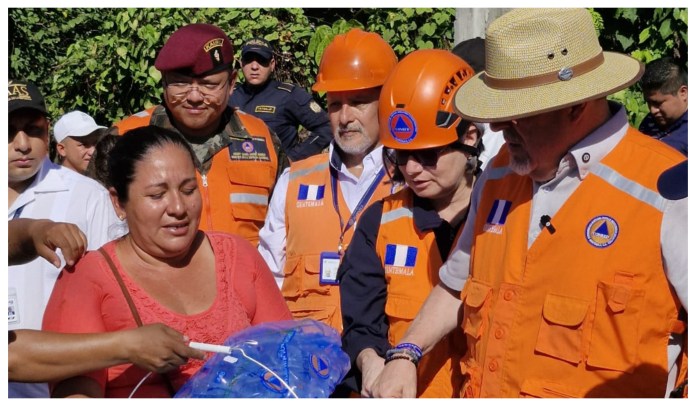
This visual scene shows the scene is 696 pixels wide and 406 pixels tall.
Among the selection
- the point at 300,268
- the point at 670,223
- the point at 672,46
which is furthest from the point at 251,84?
the point at 670,223

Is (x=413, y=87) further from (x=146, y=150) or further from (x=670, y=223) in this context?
(x=670, y=223)

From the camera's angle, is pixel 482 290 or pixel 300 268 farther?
pixel 300 268

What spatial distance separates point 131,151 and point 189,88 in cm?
205

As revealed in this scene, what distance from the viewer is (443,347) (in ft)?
12.6

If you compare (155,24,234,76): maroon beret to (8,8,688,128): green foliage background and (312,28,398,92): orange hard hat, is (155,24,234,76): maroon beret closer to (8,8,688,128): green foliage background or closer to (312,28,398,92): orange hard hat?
(312,28,398,92): orange hard hat

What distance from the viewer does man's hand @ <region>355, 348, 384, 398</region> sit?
3494 mm

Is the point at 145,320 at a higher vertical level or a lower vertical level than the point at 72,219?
lower

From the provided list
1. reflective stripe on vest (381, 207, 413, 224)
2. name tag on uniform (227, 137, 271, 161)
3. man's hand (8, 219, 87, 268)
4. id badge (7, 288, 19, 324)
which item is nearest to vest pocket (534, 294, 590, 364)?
reflective stripe on vest (381, 207, 413, 224)

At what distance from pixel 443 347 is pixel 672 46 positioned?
4.96m

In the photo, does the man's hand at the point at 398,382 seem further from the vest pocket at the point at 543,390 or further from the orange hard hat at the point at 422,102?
the orange hard hat at the point at 422,102

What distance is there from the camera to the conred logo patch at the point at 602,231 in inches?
115

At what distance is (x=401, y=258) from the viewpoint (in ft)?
12.8

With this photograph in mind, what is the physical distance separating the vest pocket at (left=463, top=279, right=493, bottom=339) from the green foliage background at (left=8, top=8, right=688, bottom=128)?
16.5ft

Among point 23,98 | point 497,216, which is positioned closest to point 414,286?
point 497,216
